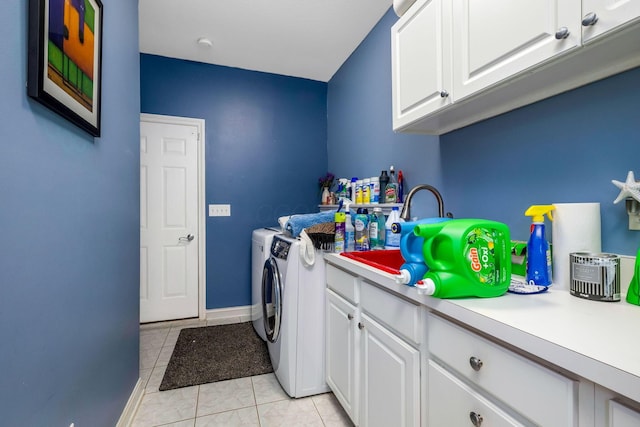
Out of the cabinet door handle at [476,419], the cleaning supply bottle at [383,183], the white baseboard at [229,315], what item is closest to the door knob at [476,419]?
the cabinet door handle at [476,419]

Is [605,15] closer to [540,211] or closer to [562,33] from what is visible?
[562,33]

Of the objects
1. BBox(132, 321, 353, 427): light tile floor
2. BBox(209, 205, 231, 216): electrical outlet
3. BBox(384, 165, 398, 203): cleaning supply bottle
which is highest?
BBox(384, 165, 398, 203): cleaning supply bottle

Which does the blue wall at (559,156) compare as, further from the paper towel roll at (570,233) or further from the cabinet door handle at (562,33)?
the cabinet door handle at (562,33)

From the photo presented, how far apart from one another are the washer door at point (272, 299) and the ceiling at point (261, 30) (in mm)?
1866

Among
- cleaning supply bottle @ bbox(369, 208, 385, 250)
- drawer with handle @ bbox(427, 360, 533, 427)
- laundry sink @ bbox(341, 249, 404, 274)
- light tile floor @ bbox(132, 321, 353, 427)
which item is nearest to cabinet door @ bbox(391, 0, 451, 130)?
cleaning supply bottle @ bbox(369, 208, 385, 250)

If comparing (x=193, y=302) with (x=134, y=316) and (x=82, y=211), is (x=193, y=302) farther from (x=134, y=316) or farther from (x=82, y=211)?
(x=82, y=211)

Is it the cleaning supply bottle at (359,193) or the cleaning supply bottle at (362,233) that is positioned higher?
the cleaning supply bottle at (359,193)

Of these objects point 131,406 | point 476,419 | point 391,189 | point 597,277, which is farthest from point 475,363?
point 131,406

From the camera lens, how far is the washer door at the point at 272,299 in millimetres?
1926

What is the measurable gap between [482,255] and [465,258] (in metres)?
0.07

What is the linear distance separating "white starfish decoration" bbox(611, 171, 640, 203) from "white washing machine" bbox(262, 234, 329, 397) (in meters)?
1.35

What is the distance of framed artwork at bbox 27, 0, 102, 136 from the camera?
786 millimetres

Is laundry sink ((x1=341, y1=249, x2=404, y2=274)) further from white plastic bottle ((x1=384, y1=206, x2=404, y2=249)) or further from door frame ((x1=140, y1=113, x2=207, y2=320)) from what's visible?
door frame ((x1=140, y1=113, x2=207, y2=320))

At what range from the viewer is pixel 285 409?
67.5 inches
